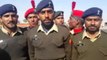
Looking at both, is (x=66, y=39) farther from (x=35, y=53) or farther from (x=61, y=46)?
(x=35, y=53)

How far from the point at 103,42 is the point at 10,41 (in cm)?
164

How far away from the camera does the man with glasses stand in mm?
4715

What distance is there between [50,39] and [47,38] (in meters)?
0.06

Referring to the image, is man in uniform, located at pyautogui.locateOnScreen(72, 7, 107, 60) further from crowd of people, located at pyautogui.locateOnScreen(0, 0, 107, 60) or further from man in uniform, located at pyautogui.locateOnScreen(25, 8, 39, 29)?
man in uniform, located at pyautogui.locateOnScreen(25, 8, 39, 29)

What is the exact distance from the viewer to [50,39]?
4730 millimetres

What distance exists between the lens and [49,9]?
15.9 feet

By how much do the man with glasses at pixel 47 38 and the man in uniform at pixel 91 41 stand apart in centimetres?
24

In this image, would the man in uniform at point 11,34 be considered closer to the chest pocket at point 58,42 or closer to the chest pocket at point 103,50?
the chest pocket at point 58,42

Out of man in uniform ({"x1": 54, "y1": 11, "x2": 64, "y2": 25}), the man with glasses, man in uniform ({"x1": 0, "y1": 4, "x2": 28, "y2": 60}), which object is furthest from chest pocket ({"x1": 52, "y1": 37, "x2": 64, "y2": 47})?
man in uniform ({"x1": 54, "y1": 11, "x2": 64, "y2": 25})

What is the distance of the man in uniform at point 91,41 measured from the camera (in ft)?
14.7

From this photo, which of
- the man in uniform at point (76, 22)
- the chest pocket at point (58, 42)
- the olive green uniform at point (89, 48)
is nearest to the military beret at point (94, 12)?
the olive green uniform at point (89, 48)

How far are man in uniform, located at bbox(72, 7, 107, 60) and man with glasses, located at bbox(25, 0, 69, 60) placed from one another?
0.24 metres

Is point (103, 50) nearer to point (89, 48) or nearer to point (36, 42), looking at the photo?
point (89, 48)

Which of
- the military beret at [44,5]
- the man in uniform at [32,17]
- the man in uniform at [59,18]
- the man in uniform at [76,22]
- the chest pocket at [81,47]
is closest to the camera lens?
the chest pocket at [81,47]
